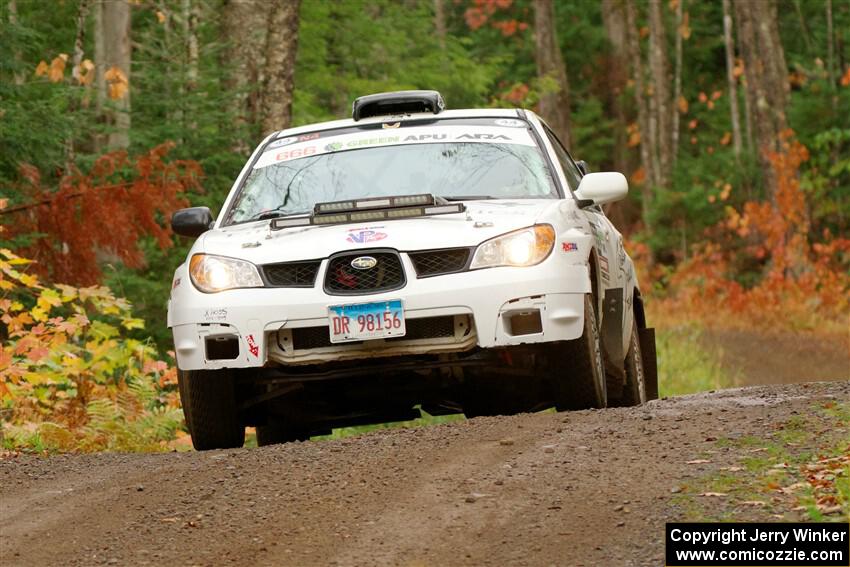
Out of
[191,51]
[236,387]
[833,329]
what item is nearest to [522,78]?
[833,329]

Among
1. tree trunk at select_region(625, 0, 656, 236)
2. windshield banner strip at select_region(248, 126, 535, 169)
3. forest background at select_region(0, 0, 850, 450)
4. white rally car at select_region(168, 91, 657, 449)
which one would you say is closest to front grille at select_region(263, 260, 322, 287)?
white rally car at select_region(168, 91, 657, 449)

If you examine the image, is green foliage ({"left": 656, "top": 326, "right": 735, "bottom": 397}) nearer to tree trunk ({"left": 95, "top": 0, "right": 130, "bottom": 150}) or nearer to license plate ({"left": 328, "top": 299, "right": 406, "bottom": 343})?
tree trunk ({"left": 95, "top": 0, "right": 130, "bottom": 150})

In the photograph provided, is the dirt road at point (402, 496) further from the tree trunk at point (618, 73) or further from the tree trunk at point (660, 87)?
the tree trunk at point (618, 73)

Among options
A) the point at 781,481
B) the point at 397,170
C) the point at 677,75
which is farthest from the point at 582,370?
the point at 677,75

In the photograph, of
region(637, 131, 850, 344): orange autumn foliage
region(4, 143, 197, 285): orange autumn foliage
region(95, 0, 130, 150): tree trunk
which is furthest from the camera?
region(637, 131, 850, 344): orange autumn foliage

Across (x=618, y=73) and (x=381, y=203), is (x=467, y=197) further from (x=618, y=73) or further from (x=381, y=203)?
(x=618, y=73)

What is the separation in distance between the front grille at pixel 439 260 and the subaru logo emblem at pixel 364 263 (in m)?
0.20

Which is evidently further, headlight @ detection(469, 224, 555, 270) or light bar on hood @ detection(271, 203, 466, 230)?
light bar on hood @ detection(271, 203, 466, 230)

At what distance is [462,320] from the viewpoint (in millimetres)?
8086

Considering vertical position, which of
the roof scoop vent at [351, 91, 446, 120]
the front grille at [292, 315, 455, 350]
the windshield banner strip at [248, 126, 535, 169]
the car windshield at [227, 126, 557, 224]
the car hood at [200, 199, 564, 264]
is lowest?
the front grille at [292, 315, 455, 350]

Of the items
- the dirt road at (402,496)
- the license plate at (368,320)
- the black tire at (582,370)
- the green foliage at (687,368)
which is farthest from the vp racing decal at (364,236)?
the green foliage at (687,368)

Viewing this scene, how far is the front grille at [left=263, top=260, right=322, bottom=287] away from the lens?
8.11 meters

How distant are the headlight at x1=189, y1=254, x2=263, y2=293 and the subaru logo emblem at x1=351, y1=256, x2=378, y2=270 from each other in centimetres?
52

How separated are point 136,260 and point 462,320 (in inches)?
201
